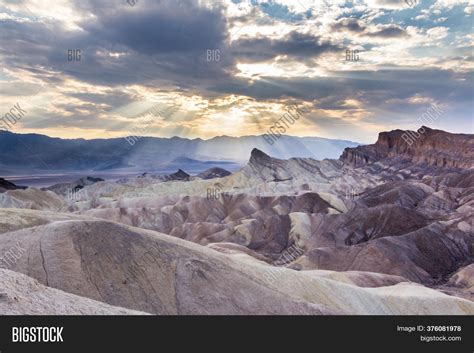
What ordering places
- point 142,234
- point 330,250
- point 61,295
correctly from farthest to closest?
point 330,250
point 142,234
point 61,295

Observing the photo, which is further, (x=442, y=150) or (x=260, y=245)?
(x=442, y=150)

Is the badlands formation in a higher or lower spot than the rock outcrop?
lower

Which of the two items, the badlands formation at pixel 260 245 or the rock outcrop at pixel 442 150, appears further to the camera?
the rock outcrop at pixel 442 150

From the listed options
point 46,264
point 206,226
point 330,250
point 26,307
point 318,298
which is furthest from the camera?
point 206,226

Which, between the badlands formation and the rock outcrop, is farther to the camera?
the rock outcrop

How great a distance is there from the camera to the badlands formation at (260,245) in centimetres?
2733

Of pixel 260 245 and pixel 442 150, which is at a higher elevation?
pixel 442 150

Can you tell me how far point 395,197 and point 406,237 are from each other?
1613 inches

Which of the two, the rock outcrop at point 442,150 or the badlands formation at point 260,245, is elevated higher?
the rock outcrop at point 442,150

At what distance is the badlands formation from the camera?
2733cm

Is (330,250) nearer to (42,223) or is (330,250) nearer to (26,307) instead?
(42,223)

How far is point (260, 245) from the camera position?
309 ft
